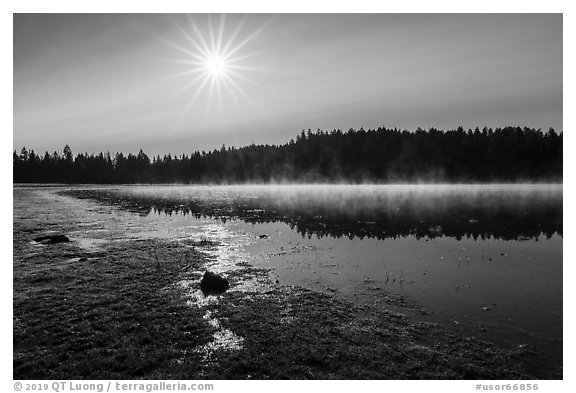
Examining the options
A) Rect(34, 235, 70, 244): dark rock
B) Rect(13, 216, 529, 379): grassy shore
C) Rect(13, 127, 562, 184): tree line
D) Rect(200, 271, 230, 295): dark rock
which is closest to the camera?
Rect(13, 216, 529, 379): grassy shore

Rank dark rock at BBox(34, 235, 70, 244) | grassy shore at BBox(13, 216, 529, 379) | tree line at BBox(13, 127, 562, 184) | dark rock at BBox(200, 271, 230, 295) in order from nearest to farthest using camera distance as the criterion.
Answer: grassy shore at BBox(13, 216, 529, 379) < dark rock at BBox(200, 271, 230, 295) < dark rock at BBox(34, 235, 70, 244) < tree line at BBox(13, 127, 562, 184)

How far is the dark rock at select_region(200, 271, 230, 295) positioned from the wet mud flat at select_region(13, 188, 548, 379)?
433mm

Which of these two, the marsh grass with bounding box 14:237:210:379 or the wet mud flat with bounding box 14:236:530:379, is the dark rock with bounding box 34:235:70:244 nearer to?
the marsh grass with bounding box 14:237:210:379

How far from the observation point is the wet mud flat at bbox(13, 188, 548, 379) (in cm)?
923

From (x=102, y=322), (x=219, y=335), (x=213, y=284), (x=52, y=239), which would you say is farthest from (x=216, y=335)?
(x=52, y=239)

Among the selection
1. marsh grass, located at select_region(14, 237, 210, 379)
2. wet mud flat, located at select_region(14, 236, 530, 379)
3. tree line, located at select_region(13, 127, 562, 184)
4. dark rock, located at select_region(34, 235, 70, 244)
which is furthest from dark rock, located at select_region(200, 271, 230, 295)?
tree line, located at select_region(13, 127, 562, 184)

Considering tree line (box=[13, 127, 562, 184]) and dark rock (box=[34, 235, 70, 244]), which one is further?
tree line (box=[13, 127, 562, 184])

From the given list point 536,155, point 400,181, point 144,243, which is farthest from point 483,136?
point 144,243

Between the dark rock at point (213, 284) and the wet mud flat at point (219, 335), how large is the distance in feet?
1.42

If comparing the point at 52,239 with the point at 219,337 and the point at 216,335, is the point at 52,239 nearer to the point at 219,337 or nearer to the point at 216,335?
the point at 216,335

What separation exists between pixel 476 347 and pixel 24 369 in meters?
13.7

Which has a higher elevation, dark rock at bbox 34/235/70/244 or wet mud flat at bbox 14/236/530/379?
dark rock at bbox 34/235/70/244

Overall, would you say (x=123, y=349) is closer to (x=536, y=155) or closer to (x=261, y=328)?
(x=261, y=328)

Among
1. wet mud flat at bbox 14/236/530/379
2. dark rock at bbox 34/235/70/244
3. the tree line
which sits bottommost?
wet mud flat at bbox 14/236/530/379
